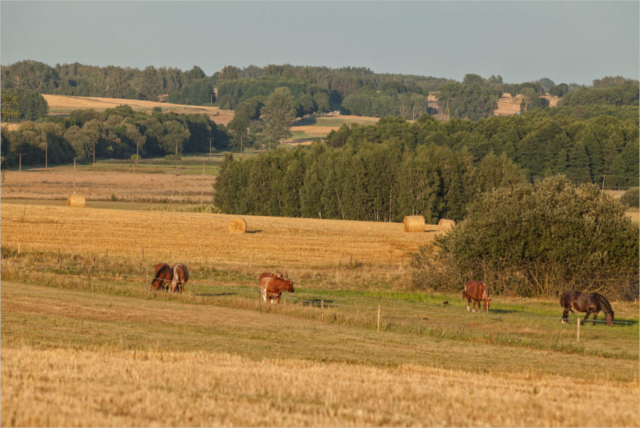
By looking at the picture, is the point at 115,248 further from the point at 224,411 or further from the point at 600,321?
the point at 224,411

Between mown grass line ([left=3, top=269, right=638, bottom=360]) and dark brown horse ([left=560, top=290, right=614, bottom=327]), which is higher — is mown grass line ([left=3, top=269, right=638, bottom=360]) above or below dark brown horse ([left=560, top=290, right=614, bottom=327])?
below

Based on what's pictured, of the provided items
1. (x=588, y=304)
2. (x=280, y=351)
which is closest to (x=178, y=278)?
(x=280, y=351)

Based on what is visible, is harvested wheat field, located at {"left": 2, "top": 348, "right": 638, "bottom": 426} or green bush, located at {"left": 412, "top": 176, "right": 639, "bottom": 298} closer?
harvested wheat field, located at {"left": 2, "top": 348, "right": 638, "bottom": 426}

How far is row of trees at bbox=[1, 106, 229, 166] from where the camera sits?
124812 millimetres

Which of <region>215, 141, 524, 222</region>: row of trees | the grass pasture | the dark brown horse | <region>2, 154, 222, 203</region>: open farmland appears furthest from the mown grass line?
<region>2, 154, 222, 203</region>: open farmland

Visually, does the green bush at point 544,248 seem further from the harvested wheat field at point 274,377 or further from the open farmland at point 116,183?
the open farmland at point 116,183

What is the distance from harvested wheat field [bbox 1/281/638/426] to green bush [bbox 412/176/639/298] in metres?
16.7

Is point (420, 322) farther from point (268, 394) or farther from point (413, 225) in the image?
point (413, 225)

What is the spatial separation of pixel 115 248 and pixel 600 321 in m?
30.8

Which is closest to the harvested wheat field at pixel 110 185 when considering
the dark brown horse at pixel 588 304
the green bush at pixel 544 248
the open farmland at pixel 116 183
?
the open farmland at pixel 116 183

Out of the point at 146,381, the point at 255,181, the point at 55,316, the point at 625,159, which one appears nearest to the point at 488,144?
the point at 625,159

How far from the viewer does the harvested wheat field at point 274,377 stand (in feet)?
39.5

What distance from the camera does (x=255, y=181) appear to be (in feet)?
300

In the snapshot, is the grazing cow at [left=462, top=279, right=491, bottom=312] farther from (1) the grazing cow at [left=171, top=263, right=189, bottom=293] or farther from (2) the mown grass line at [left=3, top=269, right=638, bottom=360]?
(1) the grazing cow at [left=171, top=263, right=189, bottom=293]
